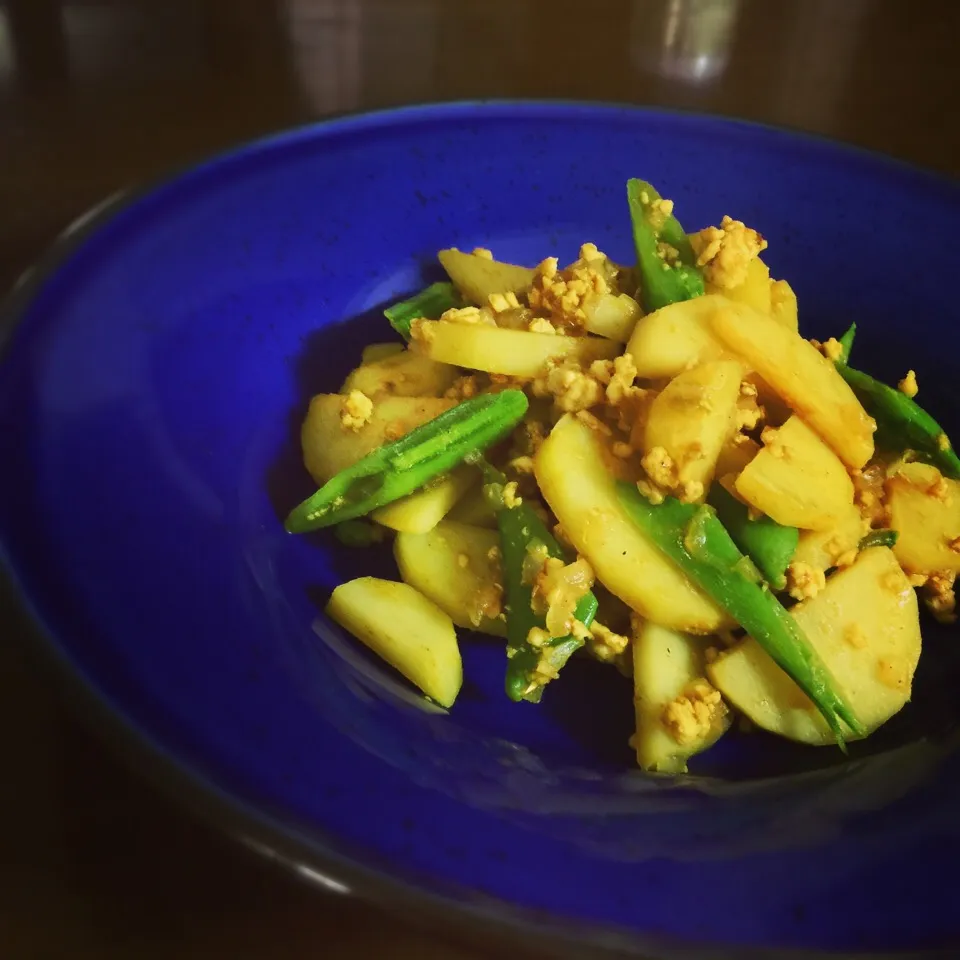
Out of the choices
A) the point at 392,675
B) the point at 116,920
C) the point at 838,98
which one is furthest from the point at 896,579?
the point at 838,98

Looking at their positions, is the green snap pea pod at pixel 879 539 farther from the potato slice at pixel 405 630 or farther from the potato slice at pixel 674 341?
the potato slice at pixel 405 630

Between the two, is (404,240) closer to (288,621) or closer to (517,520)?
(517,520)

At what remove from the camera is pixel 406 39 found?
83.0 inches

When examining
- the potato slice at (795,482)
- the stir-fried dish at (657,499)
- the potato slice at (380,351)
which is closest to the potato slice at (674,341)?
the stir-fried dish at (657,499)

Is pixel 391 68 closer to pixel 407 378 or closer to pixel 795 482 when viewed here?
pixel 407 378

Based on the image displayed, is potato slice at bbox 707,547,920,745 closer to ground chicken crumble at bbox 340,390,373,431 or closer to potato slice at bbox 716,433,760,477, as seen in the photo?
potato slice at bbox 716,433,760,477

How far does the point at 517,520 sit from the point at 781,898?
18.4 inches

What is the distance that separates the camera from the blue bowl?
68 centimetres

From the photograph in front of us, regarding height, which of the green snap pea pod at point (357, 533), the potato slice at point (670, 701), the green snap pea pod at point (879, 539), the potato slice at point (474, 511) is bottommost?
the potato slice at point (670, 701)

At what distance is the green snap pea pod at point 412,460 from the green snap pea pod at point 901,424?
16.2 inches

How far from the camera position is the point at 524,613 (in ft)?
3.23

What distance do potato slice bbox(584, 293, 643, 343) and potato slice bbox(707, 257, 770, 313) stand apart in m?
0.10

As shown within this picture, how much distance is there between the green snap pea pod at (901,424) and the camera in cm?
112

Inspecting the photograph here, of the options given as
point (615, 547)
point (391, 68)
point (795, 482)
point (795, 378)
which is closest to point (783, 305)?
point (795, 378)
